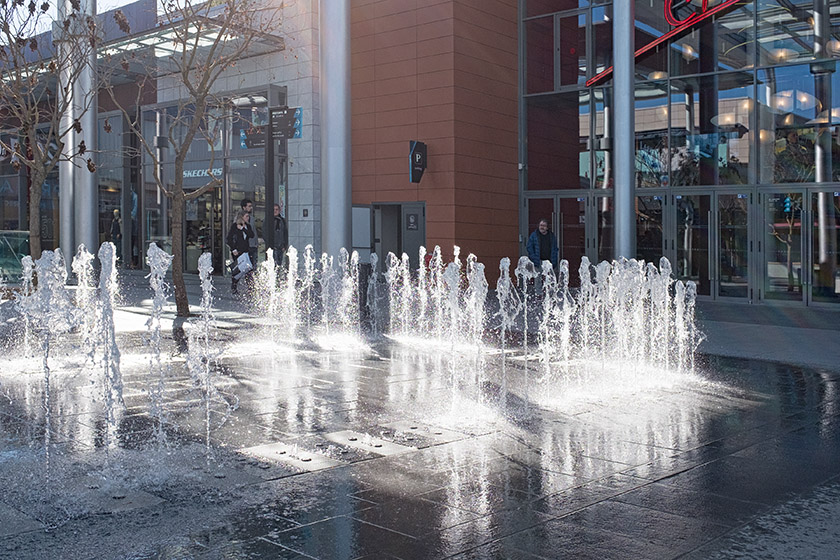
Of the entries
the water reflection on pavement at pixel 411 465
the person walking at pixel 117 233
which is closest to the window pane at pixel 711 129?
the water reflection on pavement at pixel 411 465

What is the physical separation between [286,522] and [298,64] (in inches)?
806

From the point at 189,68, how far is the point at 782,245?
1223cm

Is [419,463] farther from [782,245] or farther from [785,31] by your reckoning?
[785,31]

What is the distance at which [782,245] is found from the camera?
1844 centimetres

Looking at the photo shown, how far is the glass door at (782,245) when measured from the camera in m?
18.2

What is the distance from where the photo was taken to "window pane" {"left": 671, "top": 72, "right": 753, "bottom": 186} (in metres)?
18.9

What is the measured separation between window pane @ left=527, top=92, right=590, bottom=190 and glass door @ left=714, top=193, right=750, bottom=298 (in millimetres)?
3784

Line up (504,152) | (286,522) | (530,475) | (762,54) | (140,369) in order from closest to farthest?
1. (286,522)
2. (530,475)
3. (140,369)
4. (762,54)
5. (504,152)

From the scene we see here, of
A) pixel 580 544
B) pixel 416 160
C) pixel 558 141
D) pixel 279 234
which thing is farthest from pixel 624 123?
pixel 580 544

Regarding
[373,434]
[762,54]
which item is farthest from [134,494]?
[762,54]

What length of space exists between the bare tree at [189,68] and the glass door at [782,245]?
10.8 meters

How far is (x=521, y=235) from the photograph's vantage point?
75.7 ft

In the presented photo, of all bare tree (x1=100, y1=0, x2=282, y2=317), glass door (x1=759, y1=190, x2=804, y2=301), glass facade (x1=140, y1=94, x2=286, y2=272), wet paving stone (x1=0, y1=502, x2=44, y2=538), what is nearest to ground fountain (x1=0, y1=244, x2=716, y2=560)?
wet paving stone (x1=0, y1=502, x2=44, y2=538)

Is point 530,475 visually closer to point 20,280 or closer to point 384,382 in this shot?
point 384,382
